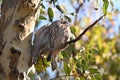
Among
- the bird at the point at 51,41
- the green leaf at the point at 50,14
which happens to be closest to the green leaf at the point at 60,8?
the green leaf at the point at 50,14

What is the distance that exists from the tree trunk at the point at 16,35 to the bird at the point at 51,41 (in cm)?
4

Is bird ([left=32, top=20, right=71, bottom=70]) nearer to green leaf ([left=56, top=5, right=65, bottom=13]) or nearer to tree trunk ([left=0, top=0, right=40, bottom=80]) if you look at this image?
tree trunk ([left=0, top=0, right=40, bottom=80])

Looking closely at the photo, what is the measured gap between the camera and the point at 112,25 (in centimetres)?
574

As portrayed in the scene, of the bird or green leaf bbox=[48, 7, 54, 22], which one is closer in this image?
the bird

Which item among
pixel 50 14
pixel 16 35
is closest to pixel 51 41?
pixel 16 35

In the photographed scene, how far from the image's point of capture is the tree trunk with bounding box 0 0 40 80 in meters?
1.68

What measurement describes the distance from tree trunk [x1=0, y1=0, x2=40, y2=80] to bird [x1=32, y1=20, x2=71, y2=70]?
37 millimetres

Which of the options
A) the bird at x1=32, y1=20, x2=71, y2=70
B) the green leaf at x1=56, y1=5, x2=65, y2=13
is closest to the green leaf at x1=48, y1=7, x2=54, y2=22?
the green leaf at x1=56, y1=5, x2=65, y2=13

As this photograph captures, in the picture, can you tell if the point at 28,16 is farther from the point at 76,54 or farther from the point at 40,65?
the point at 76,54

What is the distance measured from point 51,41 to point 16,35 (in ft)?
0.46

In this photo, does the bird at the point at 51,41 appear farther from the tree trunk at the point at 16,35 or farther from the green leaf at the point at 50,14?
the green leaf at the point at 50,14

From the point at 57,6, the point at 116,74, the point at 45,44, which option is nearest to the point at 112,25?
the point at 116,74

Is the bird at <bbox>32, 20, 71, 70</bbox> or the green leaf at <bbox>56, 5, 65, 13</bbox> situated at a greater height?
the green leaf at <bbox>56, 5, 65, 13</bbox>

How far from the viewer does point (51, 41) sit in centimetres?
176
